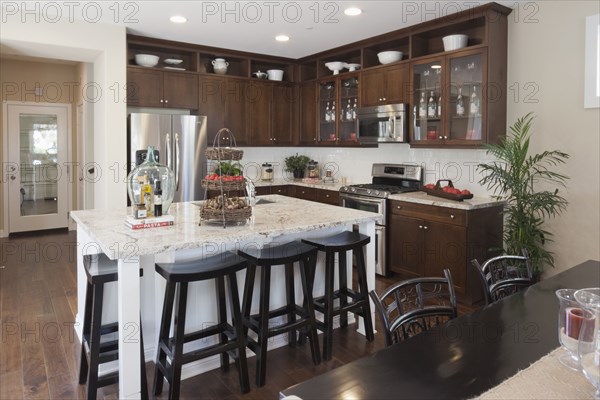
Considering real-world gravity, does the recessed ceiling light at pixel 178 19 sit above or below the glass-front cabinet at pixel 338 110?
above

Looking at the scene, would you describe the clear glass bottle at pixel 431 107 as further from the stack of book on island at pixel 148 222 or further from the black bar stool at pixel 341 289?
the stack of book on island at pixel 148 222

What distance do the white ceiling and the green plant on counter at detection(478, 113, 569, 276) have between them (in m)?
1.35

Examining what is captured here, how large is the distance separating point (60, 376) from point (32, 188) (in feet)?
18.0

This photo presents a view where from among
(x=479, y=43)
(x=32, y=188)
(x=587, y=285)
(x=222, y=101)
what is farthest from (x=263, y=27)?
(x=32, y=188)

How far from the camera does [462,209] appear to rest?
394 cm

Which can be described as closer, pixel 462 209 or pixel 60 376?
pixel 60 376

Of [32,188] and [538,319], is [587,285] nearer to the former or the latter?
[538,319]

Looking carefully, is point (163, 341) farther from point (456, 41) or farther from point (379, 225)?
point (456, 41)

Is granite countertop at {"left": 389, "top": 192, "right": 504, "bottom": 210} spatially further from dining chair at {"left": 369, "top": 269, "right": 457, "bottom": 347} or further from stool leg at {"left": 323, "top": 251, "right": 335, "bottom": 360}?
dining chair at {"left": 369, "top": 269, "right": 457, "bottom": 347}

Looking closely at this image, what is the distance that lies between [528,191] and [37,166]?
7.04 metres

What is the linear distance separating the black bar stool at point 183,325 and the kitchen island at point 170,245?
119mm

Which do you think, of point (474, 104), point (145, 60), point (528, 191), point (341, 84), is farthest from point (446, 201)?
point (145, 60)

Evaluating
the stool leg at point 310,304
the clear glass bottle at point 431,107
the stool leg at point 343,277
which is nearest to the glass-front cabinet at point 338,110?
the clear glass bottle at point 431,107

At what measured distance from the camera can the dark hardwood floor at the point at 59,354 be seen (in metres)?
2.54
